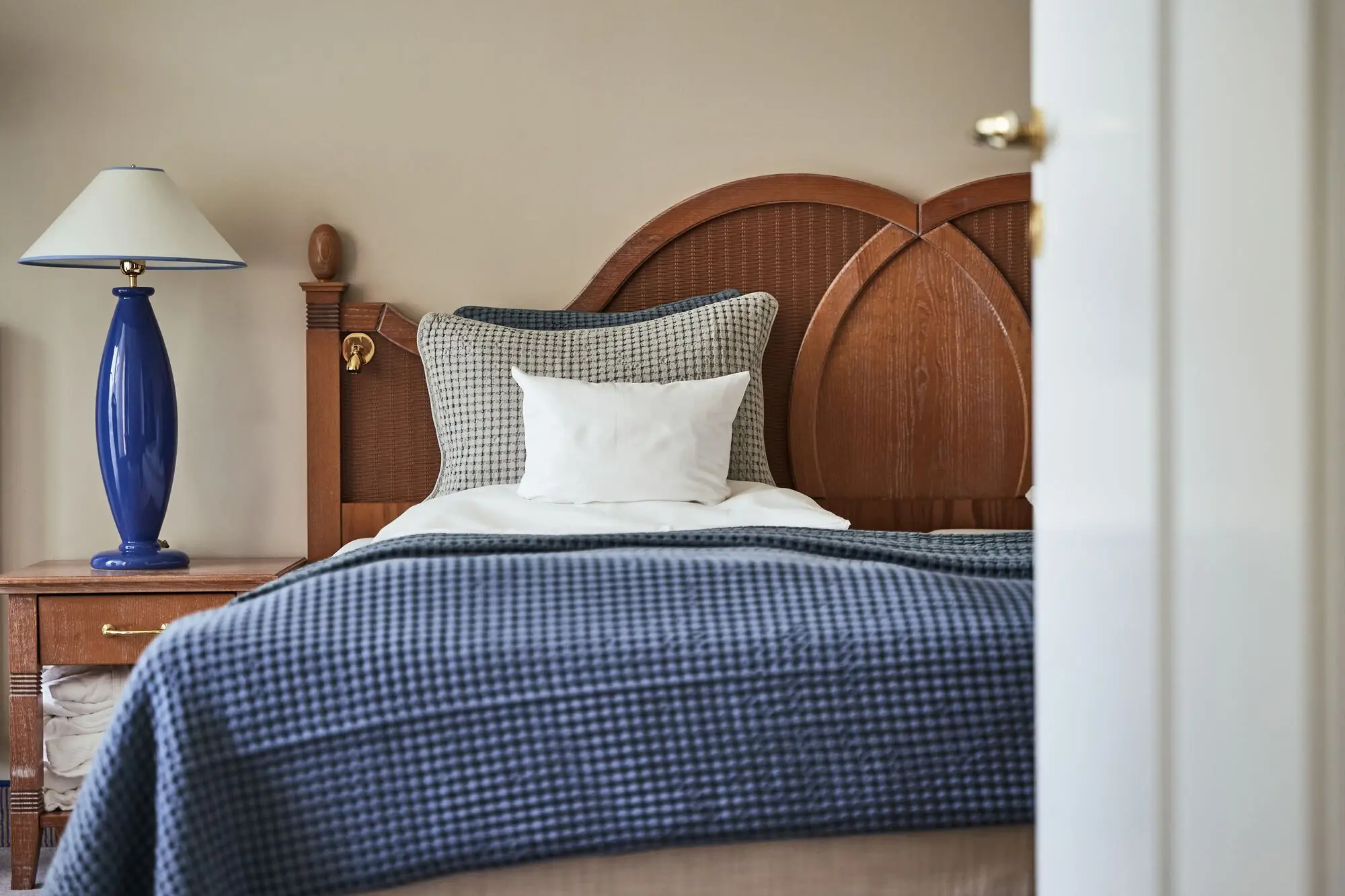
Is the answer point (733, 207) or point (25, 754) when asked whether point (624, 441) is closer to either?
point (733, 207)

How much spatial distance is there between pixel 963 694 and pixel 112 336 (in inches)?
→ 76.7

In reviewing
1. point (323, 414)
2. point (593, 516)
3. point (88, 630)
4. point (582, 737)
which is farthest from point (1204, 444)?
point (323, 414)

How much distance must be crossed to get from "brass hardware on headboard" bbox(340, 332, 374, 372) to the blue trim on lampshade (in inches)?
11.5

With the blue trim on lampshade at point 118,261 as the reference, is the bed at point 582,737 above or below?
below

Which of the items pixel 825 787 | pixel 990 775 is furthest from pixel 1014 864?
pixel 825 787

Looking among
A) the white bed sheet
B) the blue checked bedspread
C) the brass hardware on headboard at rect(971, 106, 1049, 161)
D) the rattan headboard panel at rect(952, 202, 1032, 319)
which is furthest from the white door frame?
the rattan headboard panel at rect(952, 202, 1032, 319)

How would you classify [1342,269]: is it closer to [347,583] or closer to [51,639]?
[347,583]

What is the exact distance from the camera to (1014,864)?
1.13 m

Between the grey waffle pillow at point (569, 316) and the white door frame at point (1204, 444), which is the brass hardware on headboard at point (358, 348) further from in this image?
the white door frame at point (1204, 444)

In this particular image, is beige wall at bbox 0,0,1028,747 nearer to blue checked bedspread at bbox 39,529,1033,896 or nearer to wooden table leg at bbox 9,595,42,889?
wooden table leg at bbox 9,595,42,889

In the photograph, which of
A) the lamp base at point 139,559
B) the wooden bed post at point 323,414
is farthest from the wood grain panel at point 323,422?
the lamp base at point 139,559

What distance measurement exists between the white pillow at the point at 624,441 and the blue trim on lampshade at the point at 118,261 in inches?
27.9

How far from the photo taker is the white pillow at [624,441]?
2.10m

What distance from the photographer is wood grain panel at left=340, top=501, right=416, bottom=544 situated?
258 cm
